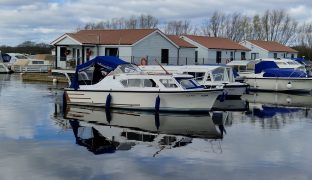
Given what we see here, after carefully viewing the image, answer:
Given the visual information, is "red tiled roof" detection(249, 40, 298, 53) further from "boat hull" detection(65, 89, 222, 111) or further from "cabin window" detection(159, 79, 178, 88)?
"cabin window" detection(159, 79, 178, 88)

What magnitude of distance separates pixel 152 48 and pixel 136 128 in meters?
33.5

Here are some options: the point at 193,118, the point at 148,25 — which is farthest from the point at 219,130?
the point at 148,25

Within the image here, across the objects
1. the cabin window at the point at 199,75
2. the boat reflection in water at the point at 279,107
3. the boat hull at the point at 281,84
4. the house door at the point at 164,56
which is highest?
the house door at the point at 164,56

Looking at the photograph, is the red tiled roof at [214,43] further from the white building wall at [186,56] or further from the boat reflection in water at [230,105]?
the boat reflection in water at [230,105]

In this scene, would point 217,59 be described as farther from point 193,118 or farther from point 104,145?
point 104,145

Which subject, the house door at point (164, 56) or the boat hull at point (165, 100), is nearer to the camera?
the boat hull at point (165, 100)

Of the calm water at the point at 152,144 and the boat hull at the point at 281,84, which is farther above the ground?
the boat hull at the point at 281,84

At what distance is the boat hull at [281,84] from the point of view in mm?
38812

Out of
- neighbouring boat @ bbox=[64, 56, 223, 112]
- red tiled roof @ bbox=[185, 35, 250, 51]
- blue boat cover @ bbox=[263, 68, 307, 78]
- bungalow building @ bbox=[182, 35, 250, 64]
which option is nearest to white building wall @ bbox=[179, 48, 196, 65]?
bungalow building @ bbox=[182, 35, 250, 64]

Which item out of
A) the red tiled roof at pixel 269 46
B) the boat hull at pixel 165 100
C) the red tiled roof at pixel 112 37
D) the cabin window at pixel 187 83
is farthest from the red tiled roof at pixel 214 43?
the boat hull at pixel 165 100

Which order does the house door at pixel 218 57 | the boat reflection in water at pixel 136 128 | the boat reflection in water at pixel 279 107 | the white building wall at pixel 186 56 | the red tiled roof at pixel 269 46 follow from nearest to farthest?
the boat reflection in water at pixel 136 128, the boat reflection in water at pixel 279 107, the white building wall at pixel 186 56, the house door at pixel 218 57, the red tiled roof at pixel 269 46

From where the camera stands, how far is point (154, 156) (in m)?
14.0

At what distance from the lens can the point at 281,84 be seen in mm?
39500

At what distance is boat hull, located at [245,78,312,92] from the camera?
127 feet
